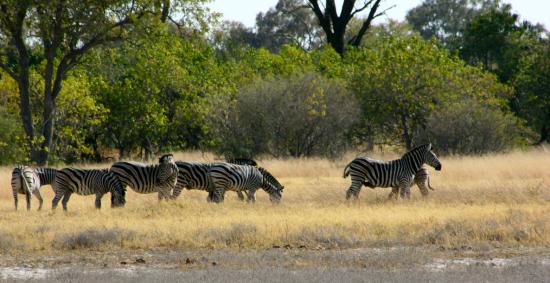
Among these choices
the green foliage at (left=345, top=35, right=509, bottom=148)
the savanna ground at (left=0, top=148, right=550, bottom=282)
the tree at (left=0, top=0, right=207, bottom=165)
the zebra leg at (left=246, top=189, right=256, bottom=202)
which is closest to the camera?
the savanna ground at (left=0, top=148, right=550, bottom=282)

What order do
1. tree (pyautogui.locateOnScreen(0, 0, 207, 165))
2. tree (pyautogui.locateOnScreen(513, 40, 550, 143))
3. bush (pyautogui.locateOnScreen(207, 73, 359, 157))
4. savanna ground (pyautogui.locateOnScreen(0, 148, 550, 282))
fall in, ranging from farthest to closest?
tree (pyautogui.locateOnScreen(513, 40, 550, 143))
bush (pyautogui.locateOnScreen(207, 73, 359, 157))
tree (pyautogui.locateOnScreen(0, 0, 207, 165))
savanna ground (pyautogui.locateOnScreen(0, 148, 550, 282))

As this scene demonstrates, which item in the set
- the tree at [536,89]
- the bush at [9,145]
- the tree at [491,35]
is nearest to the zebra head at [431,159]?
the bush at [9,145]

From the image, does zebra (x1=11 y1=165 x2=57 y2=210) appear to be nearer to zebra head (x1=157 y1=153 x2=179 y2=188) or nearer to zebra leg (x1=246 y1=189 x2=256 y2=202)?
zebra head (x1=157 y1=153 x2=179 y2=188)

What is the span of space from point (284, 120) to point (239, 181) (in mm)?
14751

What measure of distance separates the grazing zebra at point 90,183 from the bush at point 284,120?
47.8 ft

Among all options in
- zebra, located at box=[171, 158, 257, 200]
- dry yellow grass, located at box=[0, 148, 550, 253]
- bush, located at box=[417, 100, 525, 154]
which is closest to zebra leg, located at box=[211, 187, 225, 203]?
zebra, located at box=[171, 158, 257, 200]

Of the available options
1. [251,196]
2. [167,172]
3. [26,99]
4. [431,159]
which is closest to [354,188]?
[431,159]

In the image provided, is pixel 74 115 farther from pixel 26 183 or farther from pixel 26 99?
pixel 26 183

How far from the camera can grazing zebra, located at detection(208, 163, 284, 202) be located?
69.5 feet

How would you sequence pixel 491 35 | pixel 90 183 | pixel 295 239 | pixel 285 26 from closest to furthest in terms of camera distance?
pixel 295 239, pixel 90 183, pixel 491 35, pixel 285 26

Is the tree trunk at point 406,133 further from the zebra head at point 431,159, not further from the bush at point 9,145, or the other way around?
the zebra head at point 431,159

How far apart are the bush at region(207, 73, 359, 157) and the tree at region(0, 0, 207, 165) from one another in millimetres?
5810

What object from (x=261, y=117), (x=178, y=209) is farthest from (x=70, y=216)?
(x=261, y=117)

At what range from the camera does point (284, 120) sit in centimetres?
3588
